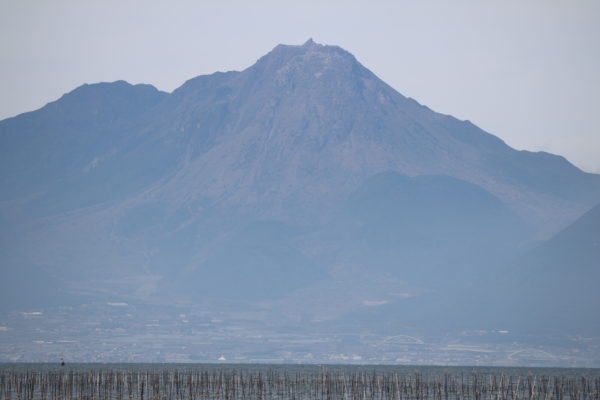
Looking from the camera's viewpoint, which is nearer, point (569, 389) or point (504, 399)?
point (504, 399)

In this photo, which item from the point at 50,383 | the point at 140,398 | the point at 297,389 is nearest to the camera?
the point at 140,398

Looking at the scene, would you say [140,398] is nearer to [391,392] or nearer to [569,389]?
[391,392]

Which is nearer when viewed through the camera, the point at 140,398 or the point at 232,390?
the point at 140,398

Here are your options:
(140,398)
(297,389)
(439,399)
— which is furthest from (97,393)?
(439,399)

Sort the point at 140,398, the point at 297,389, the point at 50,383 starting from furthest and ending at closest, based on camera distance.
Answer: the point at 297,389 → the point at 50,383 → the point at 140,398

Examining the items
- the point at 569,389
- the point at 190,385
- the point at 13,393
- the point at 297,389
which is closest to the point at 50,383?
the point at 13,393

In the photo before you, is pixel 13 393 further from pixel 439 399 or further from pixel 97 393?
pixel 439 399

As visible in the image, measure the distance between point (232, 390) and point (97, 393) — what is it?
12701 millimetres

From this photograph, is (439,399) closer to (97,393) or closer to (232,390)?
(232,390)

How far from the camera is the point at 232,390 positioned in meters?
106

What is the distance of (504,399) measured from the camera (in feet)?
325

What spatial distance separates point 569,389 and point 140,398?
131 ft

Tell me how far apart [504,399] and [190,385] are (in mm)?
26988

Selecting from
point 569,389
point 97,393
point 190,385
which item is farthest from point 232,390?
point 569,389
